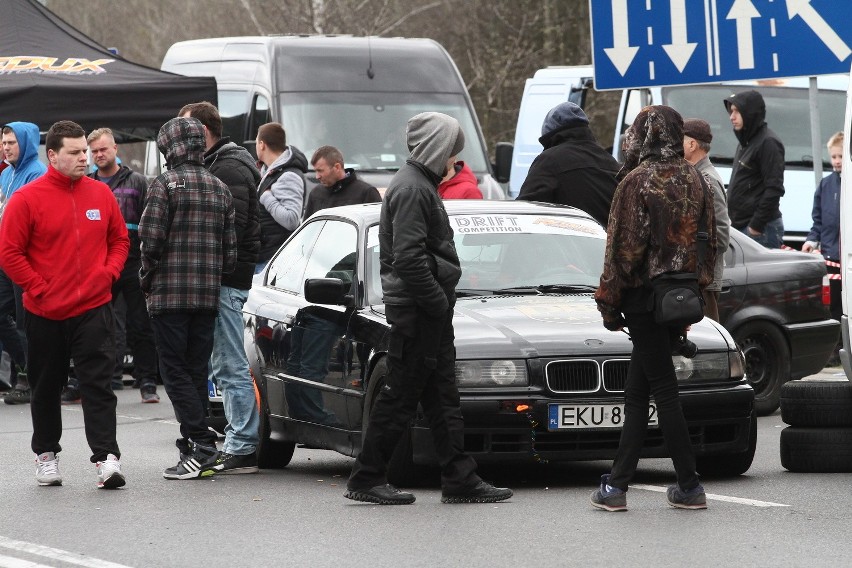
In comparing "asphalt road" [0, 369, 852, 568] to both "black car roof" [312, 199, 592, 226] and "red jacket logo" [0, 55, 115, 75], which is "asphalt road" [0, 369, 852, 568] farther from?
"red jacket logo" [0, 55, 115, 75]

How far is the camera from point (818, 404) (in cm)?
960

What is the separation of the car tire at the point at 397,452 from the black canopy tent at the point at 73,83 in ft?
27.1

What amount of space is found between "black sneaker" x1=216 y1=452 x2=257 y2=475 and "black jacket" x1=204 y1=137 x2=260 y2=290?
0.94 metres

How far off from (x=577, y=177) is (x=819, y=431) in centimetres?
273

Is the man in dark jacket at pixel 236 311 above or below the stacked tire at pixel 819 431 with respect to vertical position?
above

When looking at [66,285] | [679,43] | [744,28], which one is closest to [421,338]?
[66,285]

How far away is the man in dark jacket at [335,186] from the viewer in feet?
45.5

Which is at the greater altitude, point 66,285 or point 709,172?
point 709,172

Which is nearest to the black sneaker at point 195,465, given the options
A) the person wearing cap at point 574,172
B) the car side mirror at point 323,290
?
the car side mirror at point 323,290

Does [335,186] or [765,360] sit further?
[335,186]

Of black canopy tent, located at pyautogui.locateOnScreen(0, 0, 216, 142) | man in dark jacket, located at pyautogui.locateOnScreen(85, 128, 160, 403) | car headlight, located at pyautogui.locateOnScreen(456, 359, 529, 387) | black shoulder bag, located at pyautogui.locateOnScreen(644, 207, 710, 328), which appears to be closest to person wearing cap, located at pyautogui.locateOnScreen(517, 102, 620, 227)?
car headlight, located at pyautogui.locateOnScreen(456, 359, 529, 387)

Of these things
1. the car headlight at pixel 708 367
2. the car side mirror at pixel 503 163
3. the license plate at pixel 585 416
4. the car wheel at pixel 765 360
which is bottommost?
the car wheel at pixel 765 360

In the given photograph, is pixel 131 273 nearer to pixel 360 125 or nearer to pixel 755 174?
pixel 360 125

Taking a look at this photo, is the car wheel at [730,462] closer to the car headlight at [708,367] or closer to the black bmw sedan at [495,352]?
the black bmw sedan at [495,352]
